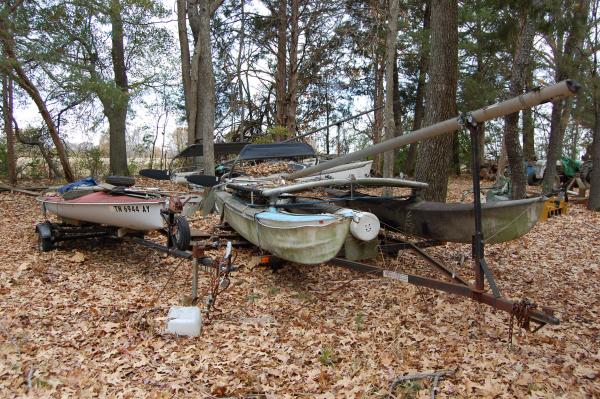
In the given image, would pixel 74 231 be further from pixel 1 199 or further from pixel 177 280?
pixel 1 199

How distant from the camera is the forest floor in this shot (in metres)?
3.65

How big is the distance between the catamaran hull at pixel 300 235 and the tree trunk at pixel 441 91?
12.0 ft

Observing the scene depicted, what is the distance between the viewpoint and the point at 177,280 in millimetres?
6090

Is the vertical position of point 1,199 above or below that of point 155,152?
below

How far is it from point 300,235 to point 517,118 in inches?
306

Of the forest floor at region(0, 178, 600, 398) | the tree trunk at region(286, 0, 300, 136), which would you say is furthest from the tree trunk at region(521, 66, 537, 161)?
the forest floor at region(0, 178, 600, 398)

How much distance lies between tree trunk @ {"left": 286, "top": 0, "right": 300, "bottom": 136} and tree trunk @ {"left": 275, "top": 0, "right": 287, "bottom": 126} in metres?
0.30

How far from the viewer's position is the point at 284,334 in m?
4.64

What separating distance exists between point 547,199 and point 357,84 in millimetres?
20139

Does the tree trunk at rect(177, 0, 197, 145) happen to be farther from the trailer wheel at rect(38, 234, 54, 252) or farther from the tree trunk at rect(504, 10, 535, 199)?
the tree trunk at rect(504, 10, 535, 199)

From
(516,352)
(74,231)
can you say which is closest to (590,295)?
(516,352)

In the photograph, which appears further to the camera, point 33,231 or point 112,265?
point 33,231

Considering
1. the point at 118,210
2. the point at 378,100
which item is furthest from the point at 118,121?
the point at 378,100

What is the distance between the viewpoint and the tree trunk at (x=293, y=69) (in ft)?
65.6
